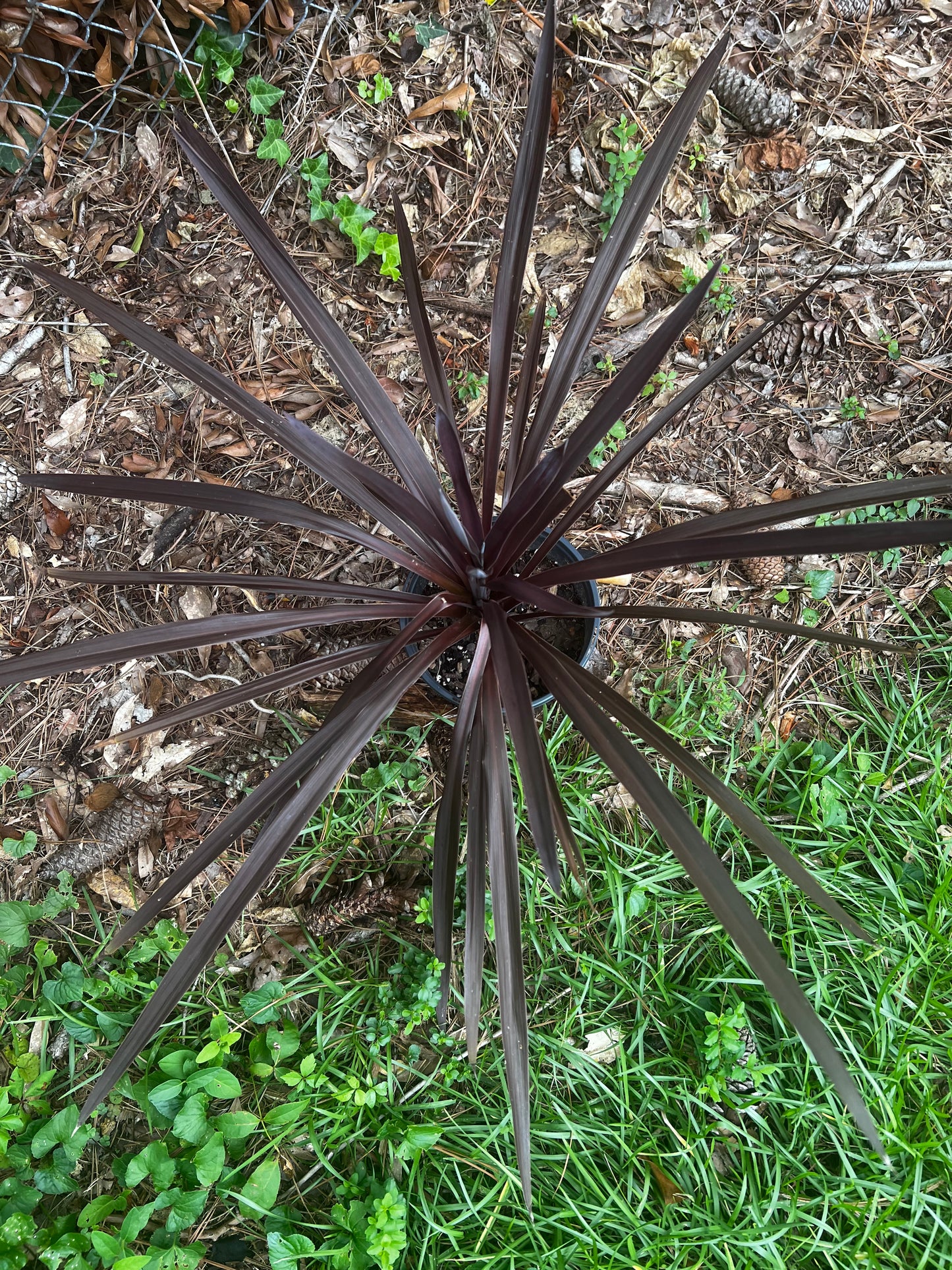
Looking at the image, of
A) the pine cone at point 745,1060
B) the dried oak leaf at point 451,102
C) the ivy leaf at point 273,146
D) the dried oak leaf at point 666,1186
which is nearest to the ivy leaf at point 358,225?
the ivy leaf at point 273,146

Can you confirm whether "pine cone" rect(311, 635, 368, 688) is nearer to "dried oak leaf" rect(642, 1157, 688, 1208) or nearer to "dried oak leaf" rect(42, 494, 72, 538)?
"dried oak leaf" rect(42, 494, 72, 538)

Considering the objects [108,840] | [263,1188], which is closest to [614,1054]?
[263,1188]

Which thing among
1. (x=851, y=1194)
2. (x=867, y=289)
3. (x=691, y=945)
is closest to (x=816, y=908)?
(x=691, y=945)

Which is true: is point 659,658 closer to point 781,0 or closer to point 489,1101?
point 489,1101

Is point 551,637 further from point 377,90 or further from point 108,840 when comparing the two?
point 377,90

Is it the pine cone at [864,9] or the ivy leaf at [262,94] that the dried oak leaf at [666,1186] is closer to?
the ivy leaf at [262,94]

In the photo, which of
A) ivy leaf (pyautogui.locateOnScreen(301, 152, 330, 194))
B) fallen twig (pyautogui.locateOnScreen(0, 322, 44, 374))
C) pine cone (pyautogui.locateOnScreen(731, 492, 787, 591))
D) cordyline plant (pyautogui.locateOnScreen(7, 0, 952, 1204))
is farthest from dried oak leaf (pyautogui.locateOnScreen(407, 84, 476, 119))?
pine cone (pyautogui.locateOnScreen(731, 492, 787, 591))
